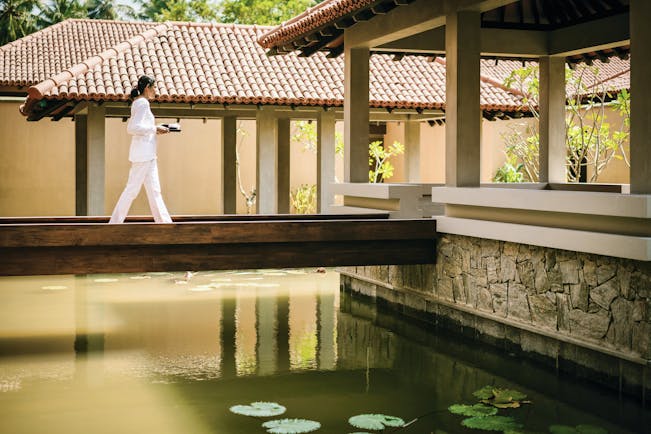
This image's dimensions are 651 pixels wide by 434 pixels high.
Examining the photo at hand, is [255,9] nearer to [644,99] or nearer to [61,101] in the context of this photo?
[61,101]

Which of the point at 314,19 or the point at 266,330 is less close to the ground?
the point at 314,19

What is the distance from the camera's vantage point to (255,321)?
10578mm

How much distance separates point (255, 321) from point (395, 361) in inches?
99.0

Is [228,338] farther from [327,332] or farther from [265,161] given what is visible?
[265,161]

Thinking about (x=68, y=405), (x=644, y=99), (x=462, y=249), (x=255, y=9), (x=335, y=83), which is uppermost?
(x=255, y=9)

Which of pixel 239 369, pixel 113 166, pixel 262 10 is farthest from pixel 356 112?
pixel 262 10

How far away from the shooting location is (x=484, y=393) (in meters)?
7.16

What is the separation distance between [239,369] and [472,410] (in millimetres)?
2321

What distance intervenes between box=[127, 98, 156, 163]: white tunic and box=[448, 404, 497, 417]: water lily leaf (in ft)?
14.1

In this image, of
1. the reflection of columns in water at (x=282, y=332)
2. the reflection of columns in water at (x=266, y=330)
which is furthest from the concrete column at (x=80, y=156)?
the reflection of columns in water at (x=282, y=332)

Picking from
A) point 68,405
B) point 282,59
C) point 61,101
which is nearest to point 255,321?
point 68,405

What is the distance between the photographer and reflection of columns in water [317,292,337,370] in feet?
27.8

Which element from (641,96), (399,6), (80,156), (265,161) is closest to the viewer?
(641,96)

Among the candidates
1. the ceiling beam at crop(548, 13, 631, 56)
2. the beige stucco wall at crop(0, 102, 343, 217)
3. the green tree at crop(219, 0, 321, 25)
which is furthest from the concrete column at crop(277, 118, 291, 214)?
the green tree at crop(219, 0, 321, 25)
